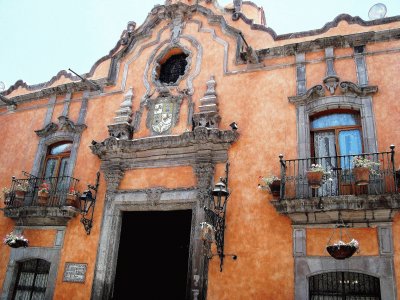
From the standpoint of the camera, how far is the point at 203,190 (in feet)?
29.6

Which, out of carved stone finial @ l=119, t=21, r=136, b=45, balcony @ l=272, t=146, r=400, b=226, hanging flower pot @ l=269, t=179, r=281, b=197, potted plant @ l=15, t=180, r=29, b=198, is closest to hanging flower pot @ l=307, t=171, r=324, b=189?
balcony @ l=272, t=146, r=400, b=226

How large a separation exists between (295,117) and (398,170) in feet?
8.24

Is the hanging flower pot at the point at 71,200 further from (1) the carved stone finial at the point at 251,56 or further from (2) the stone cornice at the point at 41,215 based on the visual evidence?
(1) the carved stone finial at the point at 251,56

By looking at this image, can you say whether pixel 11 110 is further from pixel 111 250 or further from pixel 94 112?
pixel 111 250

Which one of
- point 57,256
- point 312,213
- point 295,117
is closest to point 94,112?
point 57,256

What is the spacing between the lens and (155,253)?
34.1 feet

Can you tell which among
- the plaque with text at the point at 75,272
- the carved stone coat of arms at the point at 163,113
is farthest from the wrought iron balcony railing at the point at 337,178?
the plaque with text at the point at 75,272

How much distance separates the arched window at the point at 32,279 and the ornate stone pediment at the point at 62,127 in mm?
3713

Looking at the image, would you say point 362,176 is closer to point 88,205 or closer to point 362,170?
point 362,170

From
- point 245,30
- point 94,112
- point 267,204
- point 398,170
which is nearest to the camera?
point 398,170

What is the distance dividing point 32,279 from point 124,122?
15.7 ft

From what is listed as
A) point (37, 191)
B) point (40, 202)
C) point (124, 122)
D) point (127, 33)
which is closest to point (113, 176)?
point (124, 122)

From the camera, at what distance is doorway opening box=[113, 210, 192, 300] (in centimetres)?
989

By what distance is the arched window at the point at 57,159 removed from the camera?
37.7 ft
